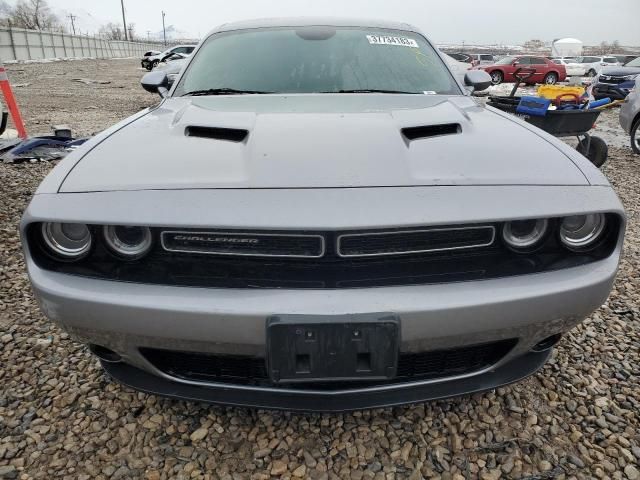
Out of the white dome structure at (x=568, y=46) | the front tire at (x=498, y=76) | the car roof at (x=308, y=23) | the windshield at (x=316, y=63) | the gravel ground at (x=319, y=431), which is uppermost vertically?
the car roof at (x=308, y=23)

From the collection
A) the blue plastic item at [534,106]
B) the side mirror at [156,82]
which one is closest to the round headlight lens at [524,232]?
the side mirror at [156,82]

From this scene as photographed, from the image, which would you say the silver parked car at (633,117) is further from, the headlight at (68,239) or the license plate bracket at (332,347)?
the headlight at (68,239)

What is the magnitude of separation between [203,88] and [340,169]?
4.48 feet

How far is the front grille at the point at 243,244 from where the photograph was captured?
132cm

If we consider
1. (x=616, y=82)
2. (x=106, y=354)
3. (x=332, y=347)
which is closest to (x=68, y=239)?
(x=106, y=354)

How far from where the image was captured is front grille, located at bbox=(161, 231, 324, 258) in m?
1.32

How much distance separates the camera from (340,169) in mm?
1396

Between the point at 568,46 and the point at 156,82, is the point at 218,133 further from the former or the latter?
the point at 568,46

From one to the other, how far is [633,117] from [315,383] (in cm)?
Answer: 727

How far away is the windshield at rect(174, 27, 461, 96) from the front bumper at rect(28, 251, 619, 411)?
1374mm

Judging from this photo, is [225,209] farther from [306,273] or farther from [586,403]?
[586,403]

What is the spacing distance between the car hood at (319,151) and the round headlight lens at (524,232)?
5.3 inches

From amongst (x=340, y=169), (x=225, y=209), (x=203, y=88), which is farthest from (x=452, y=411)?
(x=203, y=88)

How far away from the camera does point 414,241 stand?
1.36m
